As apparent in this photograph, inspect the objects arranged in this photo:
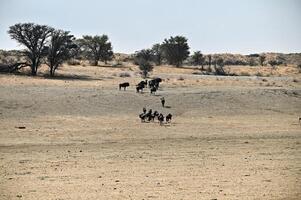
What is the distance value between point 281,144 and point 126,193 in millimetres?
11693

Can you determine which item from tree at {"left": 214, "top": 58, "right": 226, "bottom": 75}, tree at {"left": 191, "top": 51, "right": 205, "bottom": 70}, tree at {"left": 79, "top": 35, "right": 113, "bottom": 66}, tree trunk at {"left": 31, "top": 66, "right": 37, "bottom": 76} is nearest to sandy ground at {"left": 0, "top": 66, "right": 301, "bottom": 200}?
tree trunk at {"left": 31, "top": 66, "right": 37, "bottom": 76}

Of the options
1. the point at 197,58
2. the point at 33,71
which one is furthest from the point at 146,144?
the point at 197,58

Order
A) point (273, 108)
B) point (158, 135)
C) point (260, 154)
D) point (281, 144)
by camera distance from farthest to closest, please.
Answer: point (273, 108) < point (158, 135) < point (281, 144) < point (260, 154)

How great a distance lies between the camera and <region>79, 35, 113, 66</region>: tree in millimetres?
81938

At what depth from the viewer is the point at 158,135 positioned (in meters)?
25.2

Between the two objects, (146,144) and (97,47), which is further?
(97,47)

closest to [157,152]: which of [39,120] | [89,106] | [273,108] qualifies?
[39,120]

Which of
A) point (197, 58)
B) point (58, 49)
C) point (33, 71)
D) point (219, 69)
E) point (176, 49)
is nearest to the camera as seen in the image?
point (33, 71)

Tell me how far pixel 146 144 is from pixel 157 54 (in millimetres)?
71612

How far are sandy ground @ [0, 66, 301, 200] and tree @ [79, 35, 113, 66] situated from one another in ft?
124

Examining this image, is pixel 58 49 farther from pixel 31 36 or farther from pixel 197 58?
pixel 197 58

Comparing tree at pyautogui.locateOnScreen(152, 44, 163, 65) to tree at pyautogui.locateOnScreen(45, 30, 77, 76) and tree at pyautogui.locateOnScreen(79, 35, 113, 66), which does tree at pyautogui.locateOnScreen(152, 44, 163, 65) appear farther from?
tree at pyautogui.locateOnScreen(45, 30, 77, 76)

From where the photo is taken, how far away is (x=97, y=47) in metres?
83.0

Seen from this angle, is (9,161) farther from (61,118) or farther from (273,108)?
(273,108)
